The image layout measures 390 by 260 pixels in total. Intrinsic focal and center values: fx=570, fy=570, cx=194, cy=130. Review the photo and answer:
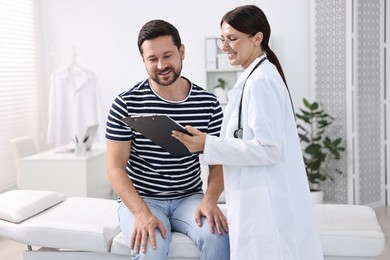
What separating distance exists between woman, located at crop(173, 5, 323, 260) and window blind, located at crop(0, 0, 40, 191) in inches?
150

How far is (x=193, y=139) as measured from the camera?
1.93 metres

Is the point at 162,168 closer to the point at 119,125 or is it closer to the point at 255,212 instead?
the point at 119,125

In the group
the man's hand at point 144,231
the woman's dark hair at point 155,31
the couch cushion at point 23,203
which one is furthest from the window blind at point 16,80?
the man's hand at point 144,231

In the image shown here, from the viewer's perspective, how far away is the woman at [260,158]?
1.87 meters

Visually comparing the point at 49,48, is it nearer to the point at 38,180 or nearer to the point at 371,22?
the point at 38,180

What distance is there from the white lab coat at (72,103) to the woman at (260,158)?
380 centimetres

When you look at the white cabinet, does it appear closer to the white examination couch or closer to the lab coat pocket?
the white examination couch

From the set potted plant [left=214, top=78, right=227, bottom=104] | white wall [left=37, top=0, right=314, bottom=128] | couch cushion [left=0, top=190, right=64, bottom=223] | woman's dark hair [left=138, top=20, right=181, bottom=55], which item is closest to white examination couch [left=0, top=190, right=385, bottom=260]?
couch cushion [left=0, top=190, right=64, bottom=223]

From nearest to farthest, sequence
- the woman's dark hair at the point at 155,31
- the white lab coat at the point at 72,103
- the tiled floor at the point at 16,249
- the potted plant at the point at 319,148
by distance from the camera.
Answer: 1. the woman's dark hair at the point at 155,31
2. the tiled floor at the point at 16,249
3. the potted plant at the point at 319,148
4. the white lab coat at the point at 72,103

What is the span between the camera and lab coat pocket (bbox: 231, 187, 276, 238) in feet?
6.24

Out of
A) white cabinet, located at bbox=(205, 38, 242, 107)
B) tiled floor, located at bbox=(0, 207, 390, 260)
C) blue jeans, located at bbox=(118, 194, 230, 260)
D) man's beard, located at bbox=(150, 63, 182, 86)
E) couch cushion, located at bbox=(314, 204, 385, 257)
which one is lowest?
tiled floor, located at bbox=(0, 207, 390, 260)

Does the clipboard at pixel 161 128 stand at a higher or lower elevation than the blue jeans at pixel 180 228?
higher

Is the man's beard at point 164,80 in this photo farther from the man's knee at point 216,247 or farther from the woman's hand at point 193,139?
the man's knee at point 216,247

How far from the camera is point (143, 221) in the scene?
219 cm
